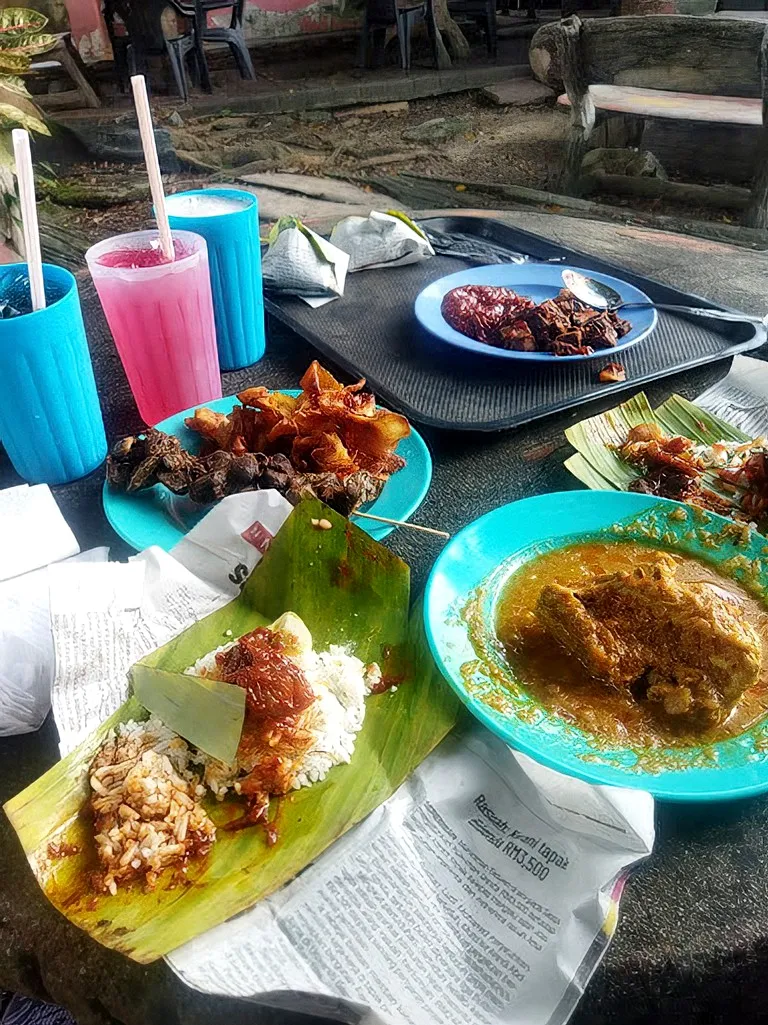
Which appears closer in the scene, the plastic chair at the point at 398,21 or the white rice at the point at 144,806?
the white rice at the point at 144,806

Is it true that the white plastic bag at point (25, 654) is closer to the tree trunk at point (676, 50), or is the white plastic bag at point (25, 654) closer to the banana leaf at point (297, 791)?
the banana leaf at point (297, 791)

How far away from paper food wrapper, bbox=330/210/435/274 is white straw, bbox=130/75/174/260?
3.33 ft

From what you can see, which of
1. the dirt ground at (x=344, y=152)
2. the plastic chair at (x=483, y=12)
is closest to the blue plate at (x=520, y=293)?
the dirt ground at (x=344, y=152)

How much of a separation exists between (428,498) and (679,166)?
19.9 ft

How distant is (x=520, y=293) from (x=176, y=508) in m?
1.27

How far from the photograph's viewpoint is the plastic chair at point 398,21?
9641 mm

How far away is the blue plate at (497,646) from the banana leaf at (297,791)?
0.06 metres

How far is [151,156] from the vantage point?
127 cm

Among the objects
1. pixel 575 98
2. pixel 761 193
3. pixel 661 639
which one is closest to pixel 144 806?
pixel 661 639

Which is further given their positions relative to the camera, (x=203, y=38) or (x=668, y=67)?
(x=203, y=38)

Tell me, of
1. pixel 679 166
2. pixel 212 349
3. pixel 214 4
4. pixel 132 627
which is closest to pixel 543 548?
pixel 132 627

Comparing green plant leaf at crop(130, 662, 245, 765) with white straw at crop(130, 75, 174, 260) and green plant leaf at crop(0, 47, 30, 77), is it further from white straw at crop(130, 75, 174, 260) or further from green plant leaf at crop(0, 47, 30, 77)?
green plant leaf at crop(0, 47, 30, 77)

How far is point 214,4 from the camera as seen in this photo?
29.2 feet

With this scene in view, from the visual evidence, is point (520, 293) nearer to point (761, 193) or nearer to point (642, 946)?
point (642, 946)
